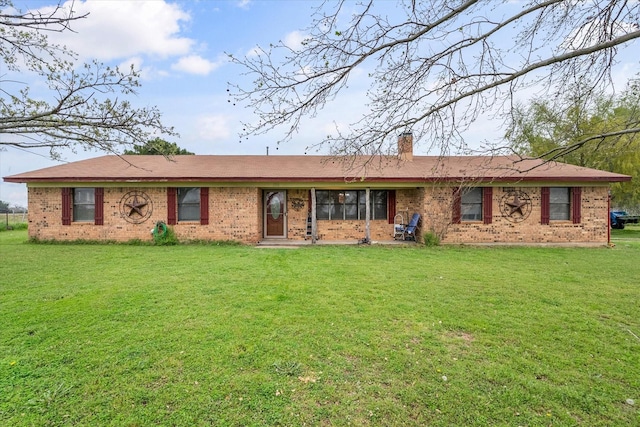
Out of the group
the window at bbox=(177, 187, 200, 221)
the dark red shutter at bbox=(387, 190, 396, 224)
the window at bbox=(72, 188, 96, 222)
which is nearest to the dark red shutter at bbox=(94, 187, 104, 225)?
the window at bbox=(72, 188, 96, 222)

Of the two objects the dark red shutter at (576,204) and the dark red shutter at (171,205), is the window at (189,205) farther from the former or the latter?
the dark red shutter at (576,204)

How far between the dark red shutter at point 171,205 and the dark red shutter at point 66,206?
3.39m

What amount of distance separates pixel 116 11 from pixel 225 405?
5.09 m

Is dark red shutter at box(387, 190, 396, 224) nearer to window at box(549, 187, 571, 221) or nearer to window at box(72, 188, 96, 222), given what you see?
window at box(549, 187, 571, 221)

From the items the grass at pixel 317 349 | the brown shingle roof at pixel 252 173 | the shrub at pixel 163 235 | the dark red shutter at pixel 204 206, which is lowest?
the grass at pixel 317 349

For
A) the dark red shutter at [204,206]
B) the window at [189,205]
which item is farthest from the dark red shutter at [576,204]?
the window at [189,205]

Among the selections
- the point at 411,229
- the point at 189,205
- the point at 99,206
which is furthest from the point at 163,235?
the point at 411,229

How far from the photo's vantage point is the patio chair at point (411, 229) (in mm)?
11578

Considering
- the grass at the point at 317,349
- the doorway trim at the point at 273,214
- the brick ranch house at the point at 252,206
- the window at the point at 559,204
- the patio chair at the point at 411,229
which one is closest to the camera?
the grass at the point at 317,349

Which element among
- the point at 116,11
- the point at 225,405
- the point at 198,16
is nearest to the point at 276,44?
the point at 116,11

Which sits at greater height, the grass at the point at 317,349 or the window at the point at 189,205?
the window at the point at 189,205

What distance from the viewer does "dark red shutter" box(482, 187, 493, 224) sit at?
11.1 metres

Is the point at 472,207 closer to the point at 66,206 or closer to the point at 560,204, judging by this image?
the point at 560,204

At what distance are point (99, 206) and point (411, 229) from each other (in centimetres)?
1085
